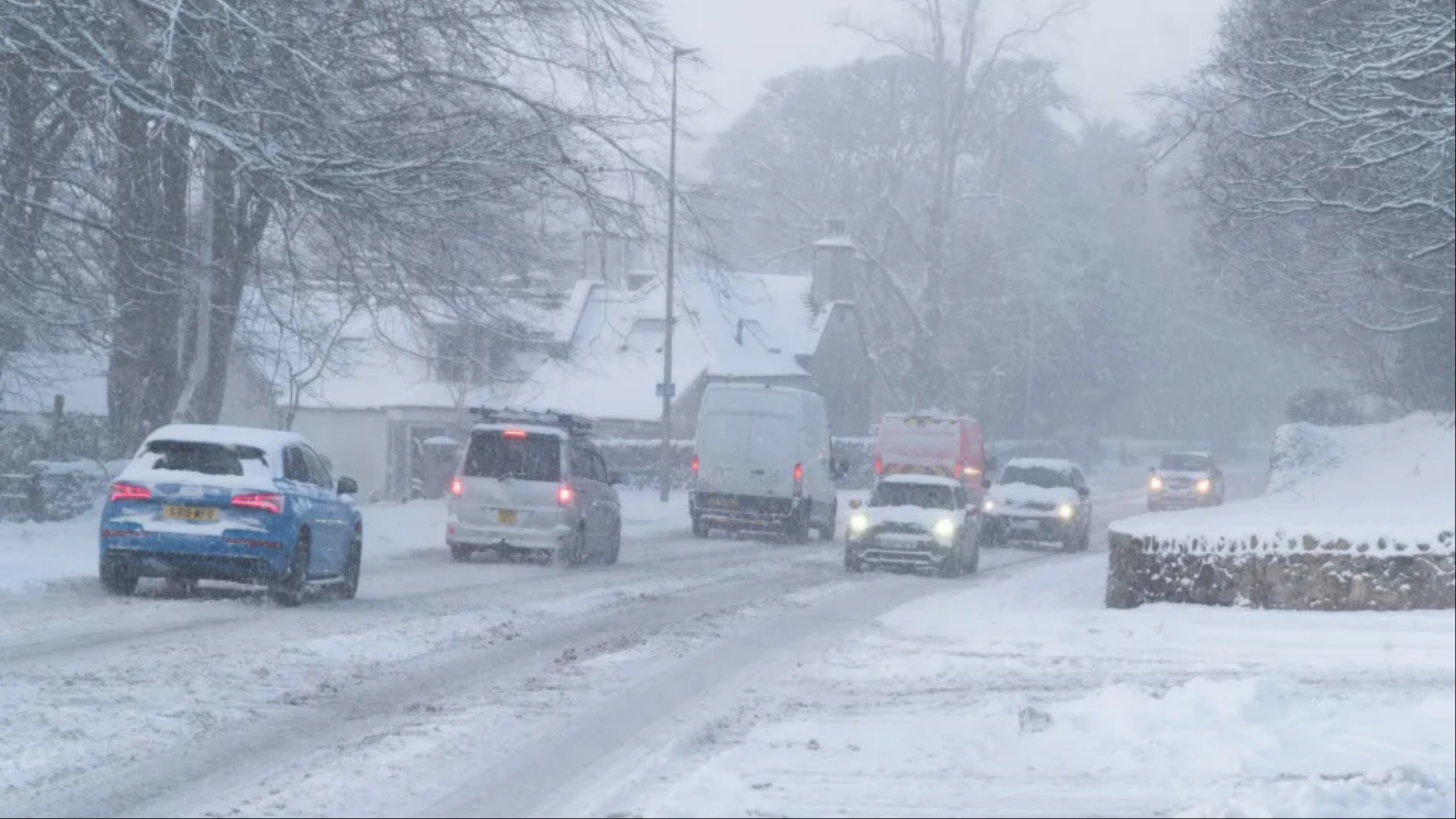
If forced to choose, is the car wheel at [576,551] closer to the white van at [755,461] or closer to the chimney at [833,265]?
the white van at [755,461]

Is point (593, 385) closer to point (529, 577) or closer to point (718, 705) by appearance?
point (529, 577)

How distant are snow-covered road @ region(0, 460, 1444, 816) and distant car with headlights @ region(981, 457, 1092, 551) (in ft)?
36.5

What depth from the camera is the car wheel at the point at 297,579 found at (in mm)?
16969

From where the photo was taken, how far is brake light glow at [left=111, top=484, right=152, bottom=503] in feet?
54.6

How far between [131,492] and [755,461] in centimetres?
1738

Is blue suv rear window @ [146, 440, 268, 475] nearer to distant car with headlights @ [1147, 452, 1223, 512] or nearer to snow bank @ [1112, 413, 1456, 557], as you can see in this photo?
snow bank @ [1112, 413, 1456, 557]

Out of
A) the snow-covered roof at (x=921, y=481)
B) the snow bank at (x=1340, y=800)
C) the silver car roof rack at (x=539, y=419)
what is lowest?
the snow bank at (x=1340, y=800)

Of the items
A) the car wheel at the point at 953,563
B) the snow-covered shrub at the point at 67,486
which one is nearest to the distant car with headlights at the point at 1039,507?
the car wheel at the point at 953,563

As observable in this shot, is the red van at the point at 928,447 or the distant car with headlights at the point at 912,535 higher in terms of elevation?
the red van at the point at 928,447

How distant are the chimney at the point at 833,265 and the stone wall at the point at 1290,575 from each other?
48010mm

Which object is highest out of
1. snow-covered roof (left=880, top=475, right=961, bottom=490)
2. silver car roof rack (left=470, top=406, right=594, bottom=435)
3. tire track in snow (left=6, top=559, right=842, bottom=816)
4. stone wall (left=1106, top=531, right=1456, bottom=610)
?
silver car roof rack (left=470, top=406, right=594, bottom=435)

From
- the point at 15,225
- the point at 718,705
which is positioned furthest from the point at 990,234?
the point at 718,705

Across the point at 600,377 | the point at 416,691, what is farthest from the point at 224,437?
the point at 600,377

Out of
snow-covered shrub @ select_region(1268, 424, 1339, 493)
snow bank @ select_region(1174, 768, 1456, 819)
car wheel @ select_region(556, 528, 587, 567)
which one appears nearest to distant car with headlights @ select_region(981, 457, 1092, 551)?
snow-covered shrub @ select_region(1268, 424, 1339, 493)
